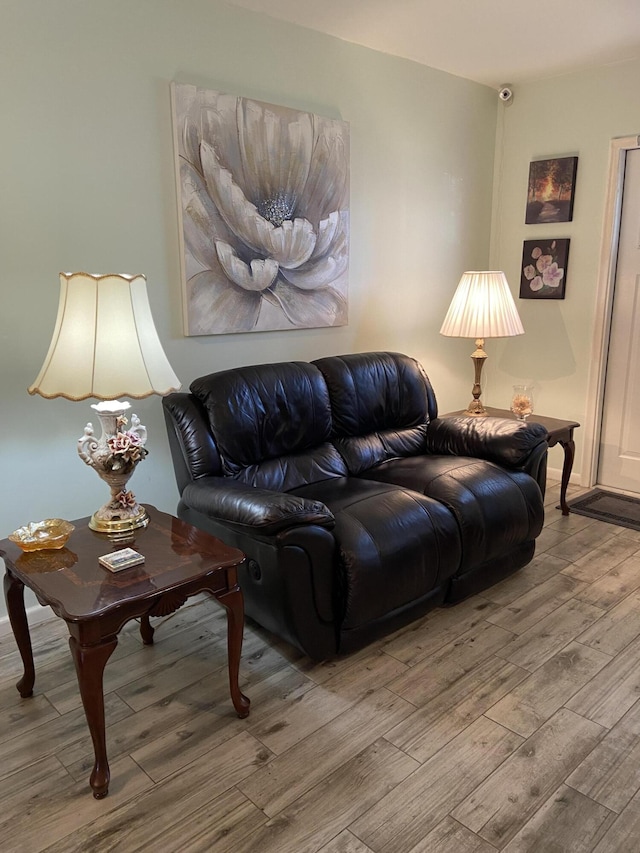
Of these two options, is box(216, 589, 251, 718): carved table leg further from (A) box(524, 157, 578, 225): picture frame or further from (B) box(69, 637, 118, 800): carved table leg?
(A) box(524, 157, 578, 225): picture frame

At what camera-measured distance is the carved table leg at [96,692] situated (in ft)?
5.26

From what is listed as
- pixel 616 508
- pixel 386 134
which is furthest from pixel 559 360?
pixel 386 134

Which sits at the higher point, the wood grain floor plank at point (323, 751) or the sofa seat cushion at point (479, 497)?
the sofa seat cushion at point (479, 497)

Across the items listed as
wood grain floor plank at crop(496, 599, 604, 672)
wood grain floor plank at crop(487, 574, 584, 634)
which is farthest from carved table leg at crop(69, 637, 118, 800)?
wood grain floor plank at crop(487, 574, 584, 634)

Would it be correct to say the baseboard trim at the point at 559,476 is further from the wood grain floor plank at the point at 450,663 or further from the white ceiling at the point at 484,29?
the white ceiling at the point at 484,29

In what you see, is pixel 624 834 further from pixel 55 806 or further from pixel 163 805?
pixel 55 806

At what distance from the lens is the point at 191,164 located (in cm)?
269

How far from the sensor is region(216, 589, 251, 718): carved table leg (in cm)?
188

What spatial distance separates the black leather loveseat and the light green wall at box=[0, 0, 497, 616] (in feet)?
1.32

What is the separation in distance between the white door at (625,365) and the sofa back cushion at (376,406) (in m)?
1.34

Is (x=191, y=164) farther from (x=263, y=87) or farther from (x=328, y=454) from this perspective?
(x=328, y=454)

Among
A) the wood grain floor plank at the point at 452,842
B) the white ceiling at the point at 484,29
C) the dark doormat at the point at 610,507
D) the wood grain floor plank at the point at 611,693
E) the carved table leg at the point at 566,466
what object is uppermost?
the white ceiling at the point at 484,29

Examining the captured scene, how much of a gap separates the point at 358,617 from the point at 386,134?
2.62 meters

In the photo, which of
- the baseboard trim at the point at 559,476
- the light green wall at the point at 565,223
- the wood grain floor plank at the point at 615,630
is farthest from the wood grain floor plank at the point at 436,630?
the light green wall at the point at 565,223
